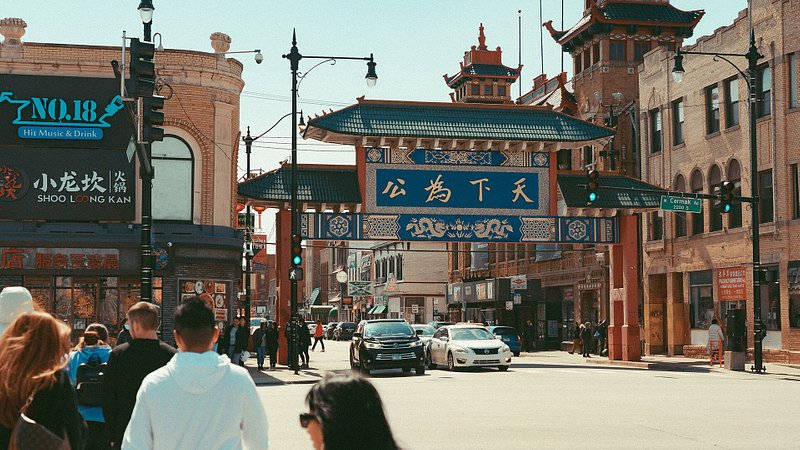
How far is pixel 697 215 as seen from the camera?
4303 cm

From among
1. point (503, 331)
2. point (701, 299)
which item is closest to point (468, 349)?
point (701, 299)

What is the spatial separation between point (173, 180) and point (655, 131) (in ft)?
71.3

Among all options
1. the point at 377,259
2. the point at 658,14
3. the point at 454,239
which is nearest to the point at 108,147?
the point at 454,239

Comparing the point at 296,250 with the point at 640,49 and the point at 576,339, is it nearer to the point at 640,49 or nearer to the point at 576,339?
the point at 576,339

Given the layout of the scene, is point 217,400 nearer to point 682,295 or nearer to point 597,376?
point 597,376

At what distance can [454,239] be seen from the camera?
38.4 meters

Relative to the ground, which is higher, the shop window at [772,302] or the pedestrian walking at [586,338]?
the shop window at [772,302]

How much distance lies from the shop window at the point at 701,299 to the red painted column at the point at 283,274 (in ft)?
54.0

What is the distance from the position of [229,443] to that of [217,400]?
229mm

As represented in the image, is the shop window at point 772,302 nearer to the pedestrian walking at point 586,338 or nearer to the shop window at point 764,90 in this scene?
the shop window at point 764,90

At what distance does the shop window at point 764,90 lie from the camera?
3744 cm

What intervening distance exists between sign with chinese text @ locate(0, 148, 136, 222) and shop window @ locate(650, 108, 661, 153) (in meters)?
22.9

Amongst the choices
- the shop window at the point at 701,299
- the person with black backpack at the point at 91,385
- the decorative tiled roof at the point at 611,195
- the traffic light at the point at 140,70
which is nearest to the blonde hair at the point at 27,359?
the person with black backpack at the point at 91,385

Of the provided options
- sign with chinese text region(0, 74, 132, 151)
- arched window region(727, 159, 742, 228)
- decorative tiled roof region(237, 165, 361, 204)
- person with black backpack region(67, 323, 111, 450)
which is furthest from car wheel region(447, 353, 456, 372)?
person with black backpack region(67, 323, 111, 450)
